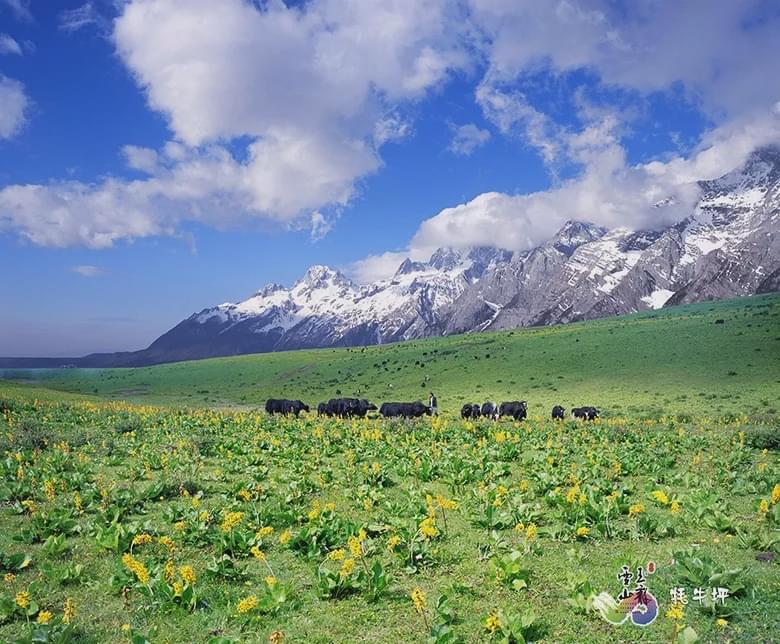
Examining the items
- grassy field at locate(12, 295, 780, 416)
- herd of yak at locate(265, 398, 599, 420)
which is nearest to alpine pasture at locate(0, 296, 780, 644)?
herd of yak at locate(265, 398, 599, 420)

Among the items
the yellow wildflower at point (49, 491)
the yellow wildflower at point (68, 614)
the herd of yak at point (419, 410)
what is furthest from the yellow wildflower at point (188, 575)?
the herd of yak at point (419, 410)

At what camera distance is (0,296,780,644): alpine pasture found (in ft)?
24.3

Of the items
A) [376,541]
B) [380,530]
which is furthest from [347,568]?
[380,530]

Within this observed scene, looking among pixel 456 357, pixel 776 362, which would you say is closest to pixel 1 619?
pixel 776 362


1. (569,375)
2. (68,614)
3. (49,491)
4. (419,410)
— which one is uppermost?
(569,375)

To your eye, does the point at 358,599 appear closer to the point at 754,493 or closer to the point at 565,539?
the point at 565,539

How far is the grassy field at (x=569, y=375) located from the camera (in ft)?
156

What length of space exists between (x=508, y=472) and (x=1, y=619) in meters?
12.9

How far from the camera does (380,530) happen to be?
11.1 m

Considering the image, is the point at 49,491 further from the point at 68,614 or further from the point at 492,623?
the point at 492,623

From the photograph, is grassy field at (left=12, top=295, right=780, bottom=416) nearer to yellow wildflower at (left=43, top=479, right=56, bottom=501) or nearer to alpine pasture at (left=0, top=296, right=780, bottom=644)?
alpine pasture at (left=0, top=296, right=780, bottom=644)

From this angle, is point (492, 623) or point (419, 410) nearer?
point (492, 623)

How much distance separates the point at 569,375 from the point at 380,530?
2180 inches

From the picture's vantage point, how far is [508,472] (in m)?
16.6
